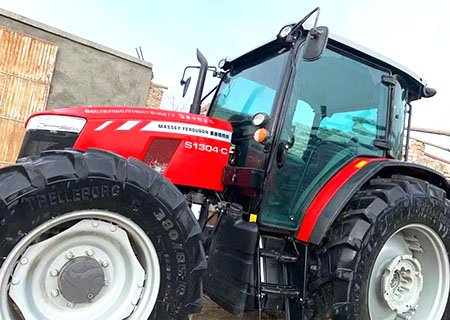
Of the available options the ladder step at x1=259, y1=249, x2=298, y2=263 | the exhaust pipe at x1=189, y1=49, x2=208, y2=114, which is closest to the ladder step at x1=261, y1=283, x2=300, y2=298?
the ladder step at x1=259, y1=249, x2=298, y2=263

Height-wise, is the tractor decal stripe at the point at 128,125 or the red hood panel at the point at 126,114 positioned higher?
the red hood panel at the point at 126,114

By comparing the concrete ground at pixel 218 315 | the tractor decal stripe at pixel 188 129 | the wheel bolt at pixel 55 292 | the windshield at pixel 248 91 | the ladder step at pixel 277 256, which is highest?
the windshield at pixel 248 91

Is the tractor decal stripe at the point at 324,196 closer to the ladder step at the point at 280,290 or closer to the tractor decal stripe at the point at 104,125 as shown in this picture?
the ladder step at the point at 280,290

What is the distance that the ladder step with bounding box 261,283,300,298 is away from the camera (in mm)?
2506

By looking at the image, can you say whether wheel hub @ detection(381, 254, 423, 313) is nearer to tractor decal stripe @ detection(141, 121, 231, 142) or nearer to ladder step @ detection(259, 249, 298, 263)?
ladder step @ detection(259, 249, 298, 263)

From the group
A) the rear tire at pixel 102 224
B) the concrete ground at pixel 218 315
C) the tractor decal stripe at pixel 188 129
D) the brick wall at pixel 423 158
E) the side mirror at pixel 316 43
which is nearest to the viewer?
the rear tire at pixel 102 224

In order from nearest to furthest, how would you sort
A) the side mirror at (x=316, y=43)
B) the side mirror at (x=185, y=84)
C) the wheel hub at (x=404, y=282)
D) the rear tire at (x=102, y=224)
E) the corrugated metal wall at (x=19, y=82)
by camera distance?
the rear tire at (x=102, y=224), the side mirror at (x=316, y=43), the wheel hub at (x=404, y=282), the side mirror at (x=185, y=84), the corrugated metal wall at (x=19, y=82)

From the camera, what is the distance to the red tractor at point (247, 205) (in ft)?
6.24

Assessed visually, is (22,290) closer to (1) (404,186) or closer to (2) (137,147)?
(2) (137,147)

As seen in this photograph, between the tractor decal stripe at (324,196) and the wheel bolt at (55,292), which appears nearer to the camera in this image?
the wheel bolt at (55,292)

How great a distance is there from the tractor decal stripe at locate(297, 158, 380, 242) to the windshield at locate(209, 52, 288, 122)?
673mm

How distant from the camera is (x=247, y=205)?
279 cm

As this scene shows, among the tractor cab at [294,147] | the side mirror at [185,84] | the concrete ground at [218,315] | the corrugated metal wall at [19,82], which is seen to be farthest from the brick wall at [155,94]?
the concrete ground at [218,315]

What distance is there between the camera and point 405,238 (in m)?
2.98
